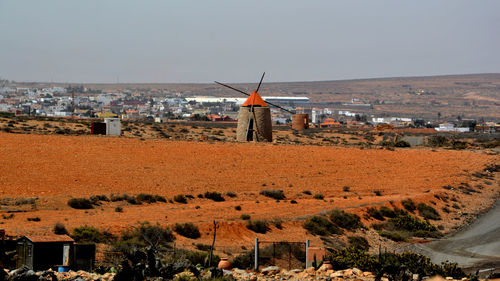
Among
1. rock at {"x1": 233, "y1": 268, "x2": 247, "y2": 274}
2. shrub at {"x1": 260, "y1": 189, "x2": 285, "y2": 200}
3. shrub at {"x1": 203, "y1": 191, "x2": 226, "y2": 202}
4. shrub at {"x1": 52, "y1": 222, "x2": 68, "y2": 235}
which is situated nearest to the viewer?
rock at {"x1": 233, "y1": 268, "x2": 247, "y2": 274}

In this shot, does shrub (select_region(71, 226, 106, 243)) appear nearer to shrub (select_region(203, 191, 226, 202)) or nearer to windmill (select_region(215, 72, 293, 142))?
shrub (select_region(203, 191, 226, 202))

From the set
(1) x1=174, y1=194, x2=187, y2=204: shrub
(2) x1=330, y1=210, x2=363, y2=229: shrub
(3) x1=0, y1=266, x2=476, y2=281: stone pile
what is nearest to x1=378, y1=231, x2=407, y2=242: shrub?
(2) x1=330, y1=210, x2=363, y2=229: shrub

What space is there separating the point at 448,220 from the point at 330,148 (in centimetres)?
1628

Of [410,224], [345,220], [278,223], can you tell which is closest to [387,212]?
[410,224]

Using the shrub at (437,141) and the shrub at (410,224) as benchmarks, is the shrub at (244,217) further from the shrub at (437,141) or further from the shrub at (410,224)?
the shrub at (437,141)

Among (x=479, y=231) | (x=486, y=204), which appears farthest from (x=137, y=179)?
(x=486, y=204)

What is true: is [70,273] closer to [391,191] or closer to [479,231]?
[479,231]

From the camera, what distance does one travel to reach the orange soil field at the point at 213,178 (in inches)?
1044

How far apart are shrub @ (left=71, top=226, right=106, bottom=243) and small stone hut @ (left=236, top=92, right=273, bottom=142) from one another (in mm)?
27870

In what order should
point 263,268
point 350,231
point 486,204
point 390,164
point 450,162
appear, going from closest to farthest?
point 263,268 < point 350,231 < point 486,204 < point 390,164 < point 450,162

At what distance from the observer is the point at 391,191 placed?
38031mm

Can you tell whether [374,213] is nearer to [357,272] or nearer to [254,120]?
[357,272]

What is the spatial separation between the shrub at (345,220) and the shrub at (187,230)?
7.00 m

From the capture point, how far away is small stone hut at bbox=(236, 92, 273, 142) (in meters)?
49.1
